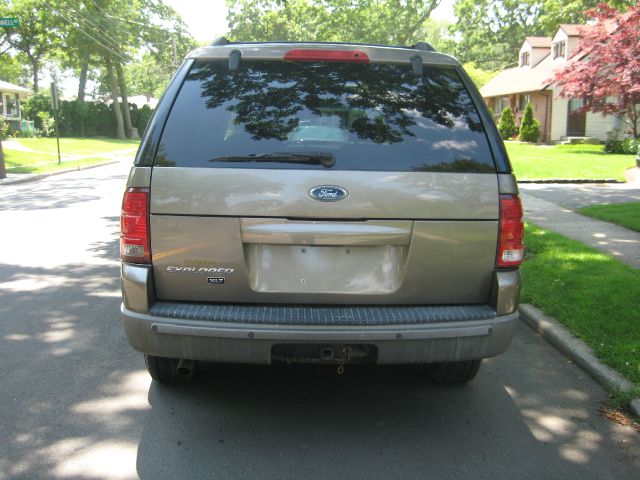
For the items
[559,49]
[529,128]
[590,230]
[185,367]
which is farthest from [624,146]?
[185,367]

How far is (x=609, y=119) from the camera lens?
33.5 metres

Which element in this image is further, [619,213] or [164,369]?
[619,213]

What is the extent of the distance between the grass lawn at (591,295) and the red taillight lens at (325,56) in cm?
269

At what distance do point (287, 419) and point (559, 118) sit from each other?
1329 inches

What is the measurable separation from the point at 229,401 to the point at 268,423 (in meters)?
0.39

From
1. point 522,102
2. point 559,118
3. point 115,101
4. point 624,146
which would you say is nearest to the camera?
point 624,146

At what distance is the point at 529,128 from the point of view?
33219mm

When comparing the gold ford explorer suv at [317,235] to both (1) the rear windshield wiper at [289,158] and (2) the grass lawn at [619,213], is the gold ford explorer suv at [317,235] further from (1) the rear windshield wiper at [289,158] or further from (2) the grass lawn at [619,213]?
(2) the grass lawn at [619,213]

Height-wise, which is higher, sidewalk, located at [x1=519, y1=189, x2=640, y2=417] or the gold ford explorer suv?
the gold ford explorer suv

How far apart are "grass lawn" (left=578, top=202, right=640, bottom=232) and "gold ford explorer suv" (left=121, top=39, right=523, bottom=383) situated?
21.8 ft

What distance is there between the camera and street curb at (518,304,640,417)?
13.5 ft

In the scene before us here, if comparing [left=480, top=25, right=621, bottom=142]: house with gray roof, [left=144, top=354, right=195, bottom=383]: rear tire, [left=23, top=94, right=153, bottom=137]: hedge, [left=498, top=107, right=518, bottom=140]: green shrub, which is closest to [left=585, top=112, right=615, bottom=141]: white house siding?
[left=480, top=25, right=621, bottom=142]: house with gray roof

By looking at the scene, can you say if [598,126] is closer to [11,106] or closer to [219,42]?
[219,42]

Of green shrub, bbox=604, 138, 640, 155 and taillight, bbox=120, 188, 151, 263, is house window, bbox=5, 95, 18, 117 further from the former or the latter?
taillight, bbox=120, 188, 151, 263
